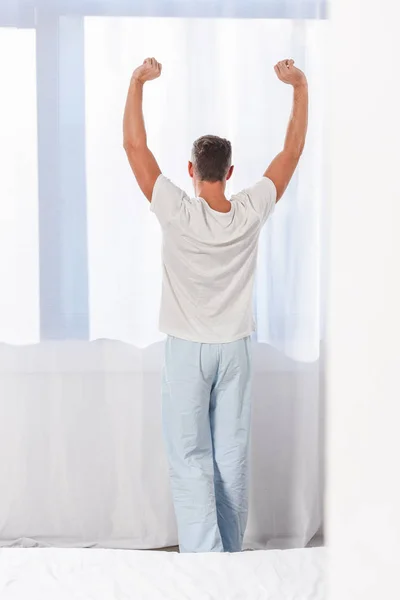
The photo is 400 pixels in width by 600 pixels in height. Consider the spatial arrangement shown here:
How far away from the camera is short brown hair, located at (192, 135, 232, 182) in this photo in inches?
83.2

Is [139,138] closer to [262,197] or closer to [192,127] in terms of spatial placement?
[262,197]

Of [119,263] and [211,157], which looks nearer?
[211,157]

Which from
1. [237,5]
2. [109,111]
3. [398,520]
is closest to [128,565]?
[398,520]

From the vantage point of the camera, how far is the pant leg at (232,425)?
217cm

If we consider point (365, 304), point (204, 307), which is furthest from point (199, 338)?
point (365, 304)

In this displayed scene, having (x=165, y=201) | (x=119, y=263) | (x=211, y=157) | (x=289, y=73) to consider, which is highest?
(x=289, y=73)

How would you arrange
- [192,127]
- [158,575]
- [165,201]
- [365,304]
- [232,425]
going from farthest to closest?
→ [192,127] → [232,425] → [165,201] → [158,575] → [365,304]

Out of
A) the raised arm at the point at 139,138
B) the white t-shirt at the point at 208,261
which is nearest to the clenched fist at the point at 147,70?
the raised arm at the point at 139,138

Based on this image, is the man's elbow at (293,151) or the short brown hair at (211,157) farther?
the man's elbow at (293,151)

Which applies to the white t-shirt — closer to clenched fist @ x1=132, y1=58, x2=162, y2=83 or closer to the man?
the man

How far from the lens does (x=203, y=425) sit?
218cm

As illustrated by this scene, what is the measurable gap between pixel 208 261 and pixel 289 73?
59 centimetres

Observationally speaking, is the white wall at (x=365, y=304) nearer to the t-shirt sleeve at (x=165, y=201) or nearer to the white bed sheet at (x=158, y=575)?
the white bed sheet at (x=158, y=575)

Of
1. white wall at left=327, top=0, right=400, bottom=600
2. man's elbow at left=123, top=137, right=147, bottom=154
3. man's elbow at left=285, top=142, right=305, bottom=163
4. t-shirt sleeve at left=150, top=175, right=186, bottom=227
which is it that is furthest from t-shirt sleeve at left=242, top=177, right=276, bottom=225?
white wall at left=327, top=0, right=400, bottom=600
